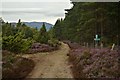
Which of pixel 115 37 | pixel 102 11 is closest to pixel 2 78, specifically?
pixel 102 11

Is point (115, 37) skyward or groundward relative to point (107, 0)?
groundward

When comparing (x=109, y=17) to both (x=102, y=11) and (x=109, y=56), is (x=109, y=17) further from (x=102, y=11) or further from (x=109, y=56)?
(x=109, y=56)

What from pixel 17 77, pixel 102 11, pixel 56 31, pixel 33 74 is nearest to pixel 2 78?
pixel 17 77

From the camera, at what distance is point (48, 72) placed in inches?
739

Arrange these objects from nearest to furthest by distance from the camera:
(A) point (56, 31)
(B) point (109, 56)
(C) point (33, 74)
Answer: (C) point (33, 74), (B) point (109, 56), (A) point (56, 31)

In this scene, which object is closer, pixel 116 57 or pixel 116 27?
pixel 116 57

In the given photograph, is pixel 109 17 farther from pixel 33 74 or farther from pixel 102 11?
pixel 33 74

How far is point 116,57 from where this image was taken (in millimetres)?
18719

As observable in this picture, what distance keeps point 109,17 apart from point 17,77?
64.4ft

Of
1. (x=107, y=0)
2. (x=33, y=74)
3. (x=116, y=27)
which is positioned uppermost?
(x=107, y=0)

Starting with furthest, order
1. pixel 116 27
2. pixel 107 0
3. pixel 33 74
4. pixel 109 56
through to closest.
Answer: pixel 116 27, pixel 107 0, pixel 109 56, pixel 33 74

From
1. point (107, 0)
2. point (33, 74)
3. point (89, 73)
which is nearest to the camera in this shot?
point (89, 73)

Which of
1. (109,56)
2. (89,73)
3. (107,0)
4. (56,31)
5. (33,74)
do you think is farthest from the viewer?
(56,31)

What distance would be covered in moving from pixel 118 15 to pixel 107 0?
2084 mm
